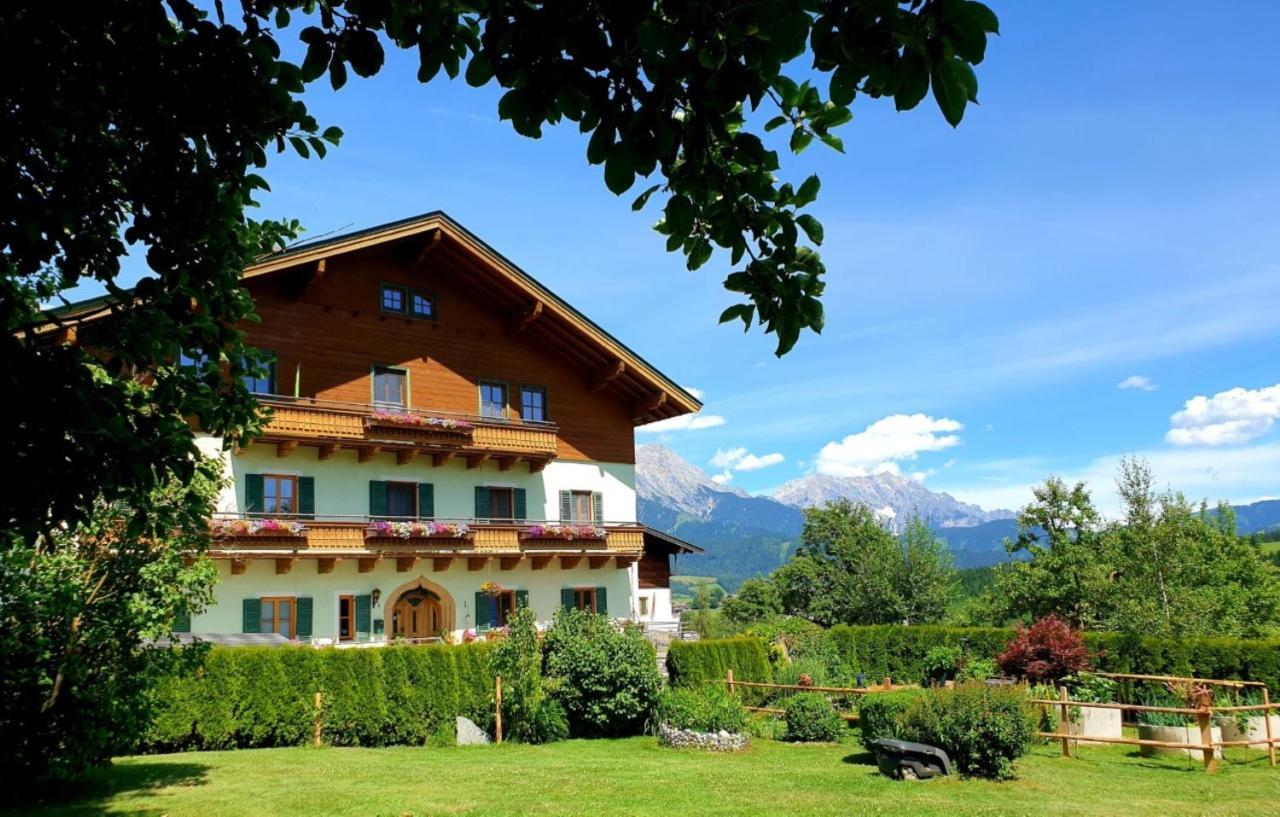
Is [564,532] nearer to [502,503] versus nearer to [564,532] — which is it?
[564,532]

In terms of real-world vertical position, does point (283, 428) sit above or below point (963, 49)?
above

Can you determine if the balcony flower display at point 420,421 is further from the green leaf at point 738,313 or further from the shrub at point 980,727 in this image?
the green leaf at point 738,313

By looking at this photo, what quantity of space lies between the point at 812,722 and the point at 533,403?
14763 millimetres

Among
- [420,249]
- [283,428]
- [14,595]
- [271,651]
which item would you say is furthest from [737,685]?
[14,595]

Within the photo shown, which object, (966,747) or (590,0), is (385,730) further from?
(590,0)

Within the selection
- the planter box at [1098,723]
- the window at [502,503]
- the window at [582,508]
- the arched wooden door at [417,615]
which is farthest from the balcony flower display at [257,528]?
the planter box at [1098,723]

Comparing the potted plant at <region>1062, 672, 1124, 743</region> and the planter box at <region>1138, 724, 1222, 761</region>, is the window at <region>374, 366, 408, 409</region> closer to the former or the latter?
the potted plant at <region>1062, 672, 1124, 743</region>

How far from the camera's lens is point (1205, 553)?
4319cm

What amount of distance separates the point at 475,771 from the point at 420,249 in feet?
57.8

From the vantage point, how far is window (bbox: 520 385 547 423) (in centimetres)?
3125

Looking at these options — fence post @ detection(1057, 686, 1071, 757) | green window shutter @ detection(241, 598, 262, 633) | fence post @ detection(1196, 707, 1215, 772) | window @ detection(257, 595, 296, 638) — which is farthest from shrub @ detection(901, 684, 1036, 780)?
green window shutter @ detection(241, 598, 262, 633)

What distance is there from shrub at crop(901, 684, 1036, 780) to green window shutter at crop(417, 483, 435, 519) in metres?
16.8

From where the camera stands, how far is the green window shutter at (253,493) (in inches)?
982

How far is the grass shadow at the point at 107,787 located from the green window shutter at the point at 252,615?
8932 mm
